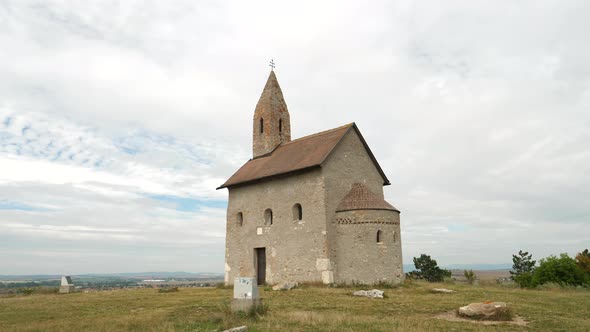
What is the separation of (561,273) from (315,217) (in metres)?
15.4

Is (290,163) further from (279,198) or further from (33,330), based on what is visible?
(33,330)

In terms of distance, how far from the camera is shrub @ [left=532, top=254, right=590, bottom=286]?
24.4 m

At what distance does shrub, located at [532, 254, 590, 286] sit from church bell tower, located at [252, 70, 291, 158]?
18.9m

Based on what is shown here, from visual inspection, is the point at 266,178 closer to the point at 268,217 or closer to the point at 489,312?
the point at 268,217

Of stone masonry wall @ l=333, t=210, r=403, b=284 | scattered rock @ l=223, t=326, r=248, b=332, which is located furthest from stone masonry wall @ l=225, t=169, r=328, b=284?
scattered rock @ l=223, t=326, r=248, b=332

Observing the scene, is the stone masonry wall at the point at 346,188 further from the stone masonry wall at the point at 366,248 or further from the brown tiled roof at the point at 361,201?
the brown tiled roof at the point at 361,201

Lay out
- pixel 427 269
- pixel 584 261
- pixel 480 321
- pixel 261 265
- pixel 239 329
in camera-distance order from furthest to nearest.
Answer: pixel 427 269 < pixel 584 261 < pixel 261 265 < pixel 480 321 < pixel 239 329

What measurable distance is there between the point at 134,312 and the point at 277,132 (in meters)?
18.8

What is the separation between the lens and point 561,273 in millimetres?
25047

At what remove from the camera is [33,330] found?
36.0 ft

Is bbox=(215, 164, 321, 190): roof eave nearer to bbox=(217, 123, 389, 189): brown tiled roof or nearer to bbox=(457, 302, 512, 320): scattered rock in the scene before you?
bbox=(217, 123, 389, 189): brown tiled roof

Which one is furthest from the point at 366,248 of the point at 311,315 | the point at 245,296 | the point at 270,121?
the point at 270,121

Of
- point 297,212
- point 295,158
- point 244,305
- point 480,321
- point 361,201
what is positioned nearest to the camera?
point 480,321

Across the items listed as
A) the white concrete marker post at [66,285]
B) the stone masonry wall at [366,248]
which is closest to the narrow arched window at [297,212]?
the stone masonry wall at [366,248]
